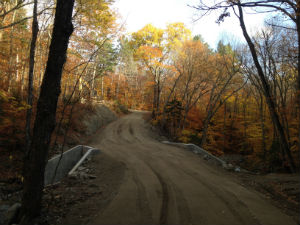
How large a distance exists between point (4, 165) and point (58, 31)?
8531 mm

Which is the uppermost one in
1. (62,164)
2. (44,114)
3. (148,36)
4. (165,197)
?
(148,36)

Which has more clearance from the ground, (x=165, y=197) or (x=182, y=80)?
(x=182, y=80)

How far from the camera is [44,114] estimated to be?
12.2ft

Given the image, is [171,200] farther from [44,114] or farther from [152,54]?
[152,54]

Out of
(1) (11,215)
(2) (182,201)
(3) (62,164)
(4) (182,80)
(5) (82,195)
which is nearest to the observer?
(1) (11,215)

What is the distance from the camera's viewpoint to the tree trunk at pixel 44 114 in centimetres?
369

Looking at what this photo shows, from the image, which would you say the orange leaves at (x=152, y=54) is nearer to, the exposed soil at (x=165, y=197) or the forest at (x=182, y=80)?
the forest at (x=182, y=80)

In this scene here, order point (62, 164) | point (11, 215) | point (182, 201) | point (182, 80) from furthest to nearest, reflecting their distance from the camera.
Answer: point (182, 80) → point (62, 164) → point (182, 201) → point (11, 215)

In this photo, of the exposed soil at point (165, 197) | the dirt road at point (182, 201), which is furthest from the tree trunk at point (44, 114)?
the dirt road at point (182, 201)

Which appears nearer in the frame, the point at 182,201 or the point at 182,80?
the point at 182,201

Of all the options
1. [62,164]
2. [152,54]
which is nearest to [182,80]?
[152,54]

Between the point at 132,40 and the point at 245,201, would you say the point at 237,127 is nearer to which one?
the point at 132,40

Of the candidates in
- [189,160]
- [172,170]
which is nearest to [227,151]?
[189,160]

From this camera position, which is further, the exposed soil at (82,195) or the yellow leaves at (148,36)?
the yellow leaves at (148,36)
